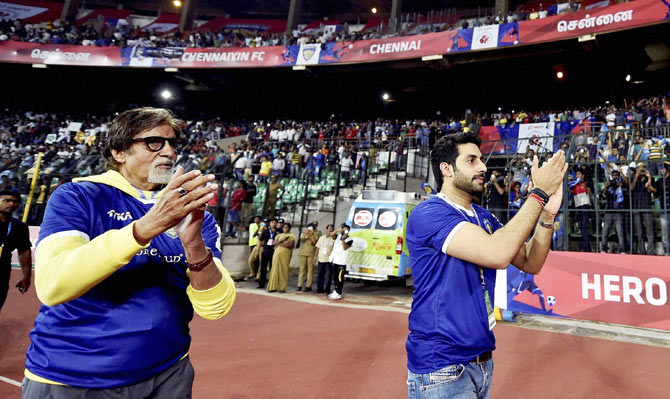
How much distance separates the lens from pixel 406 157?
1750 cm

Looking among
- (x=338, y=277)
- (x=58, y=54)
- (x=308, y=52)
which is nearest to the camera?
(x=338, y=277)

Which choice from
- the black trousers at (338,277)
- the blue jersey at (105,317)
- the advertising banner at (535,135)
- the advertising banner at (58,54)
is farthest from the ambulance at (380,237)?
the advertising banner at (58,54)

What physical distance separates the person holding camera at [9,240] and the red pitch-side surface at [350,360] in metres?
1.02

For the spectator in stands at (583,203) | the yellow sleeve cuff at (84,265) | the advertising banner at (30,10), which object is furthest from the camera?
the advertising banner at (30,10)

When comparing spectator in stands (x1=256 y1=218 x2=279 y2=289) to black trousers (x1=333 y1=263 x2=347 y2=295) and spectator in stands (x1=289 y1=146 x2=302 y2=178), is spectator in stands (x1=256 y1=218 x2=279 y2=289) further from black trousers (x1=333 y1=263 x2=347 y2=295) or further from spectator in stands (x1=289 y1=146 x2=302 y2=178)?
spectator in stands (x1=289 y1=146 x2=302 y2=178)

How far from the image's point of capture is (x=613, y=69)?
22.0 meters

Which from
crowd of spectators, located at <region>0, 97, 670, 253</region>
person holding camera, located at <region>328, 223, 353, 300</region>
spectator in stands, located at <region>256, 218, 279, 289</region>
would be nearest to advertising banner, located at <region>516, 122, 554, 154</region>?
crowd of spectators, located at <region>0, 97, 670, 253</region>

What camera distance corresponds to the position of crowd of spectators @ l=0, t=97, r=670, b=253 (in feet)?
32.3

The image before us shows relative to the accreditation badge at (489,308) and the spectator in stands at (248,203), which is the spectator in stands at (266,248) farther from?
the accreditation badge at (489,308)

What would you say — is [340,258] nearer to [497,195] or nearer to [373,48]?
[497,195]

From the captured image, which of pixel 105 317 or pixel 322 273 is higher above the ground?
pixel 105 317

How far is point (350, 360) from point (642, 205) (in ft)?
26.3

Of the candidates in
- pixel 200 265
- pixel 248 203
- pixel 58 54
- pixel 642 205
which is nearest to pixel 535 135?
pixel 642 205

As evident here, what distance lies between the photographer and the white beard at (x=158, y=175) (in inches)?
59.4
